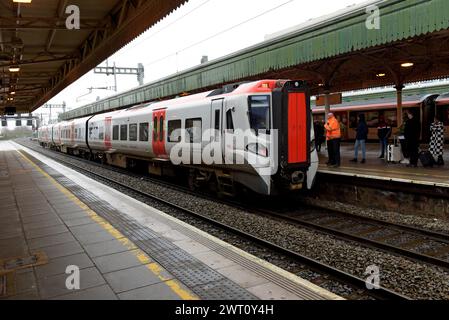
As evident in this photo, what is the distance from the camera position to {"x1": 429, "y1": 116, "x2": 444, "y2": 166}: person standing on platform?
34.4 feet

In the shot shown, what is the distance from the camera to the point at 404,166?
11.1 meters

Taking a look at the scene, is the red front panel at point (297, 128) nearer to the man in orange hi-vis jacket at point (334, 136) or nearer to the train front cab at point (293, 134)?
the train front cab at point (293, 134)

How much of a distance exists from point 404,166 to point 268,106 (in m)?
5.05

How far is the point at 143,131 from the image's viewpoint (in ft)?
46.4

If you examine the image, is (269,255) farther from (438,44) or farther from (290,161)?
(438,44)

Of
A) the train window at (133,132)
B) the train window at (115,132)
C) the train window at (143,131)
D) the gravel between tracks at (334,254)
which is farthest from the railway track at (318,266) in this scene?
the train window at (115,132)

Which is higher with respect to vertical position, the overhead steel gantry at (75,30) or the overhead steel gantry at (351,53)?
the overhead steel gantry at (75,30)

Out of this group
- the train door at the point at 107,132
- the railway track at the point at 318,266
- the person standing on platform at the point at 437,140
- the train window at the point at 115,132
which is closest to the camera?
the railway track at the point at 318,266

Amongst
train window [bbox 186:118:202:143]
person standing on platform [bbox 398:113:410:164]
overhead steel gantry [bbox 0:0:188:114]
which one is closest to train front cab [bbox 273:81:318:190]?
train window [bbox 186:118:202:143]

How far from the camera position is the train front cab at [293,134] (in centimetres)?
871

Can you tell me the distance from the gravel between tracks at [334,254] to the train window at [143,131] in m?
5.12

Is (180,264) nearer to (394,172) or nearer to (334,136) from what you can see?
(394,172)

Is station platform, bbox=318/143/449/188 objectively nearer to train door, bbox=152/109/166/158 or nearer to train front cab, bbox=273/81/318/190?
train front cab, bbox=273/81/318/190

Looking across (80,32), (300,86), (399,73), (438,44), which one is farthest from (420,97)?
(80,32)
